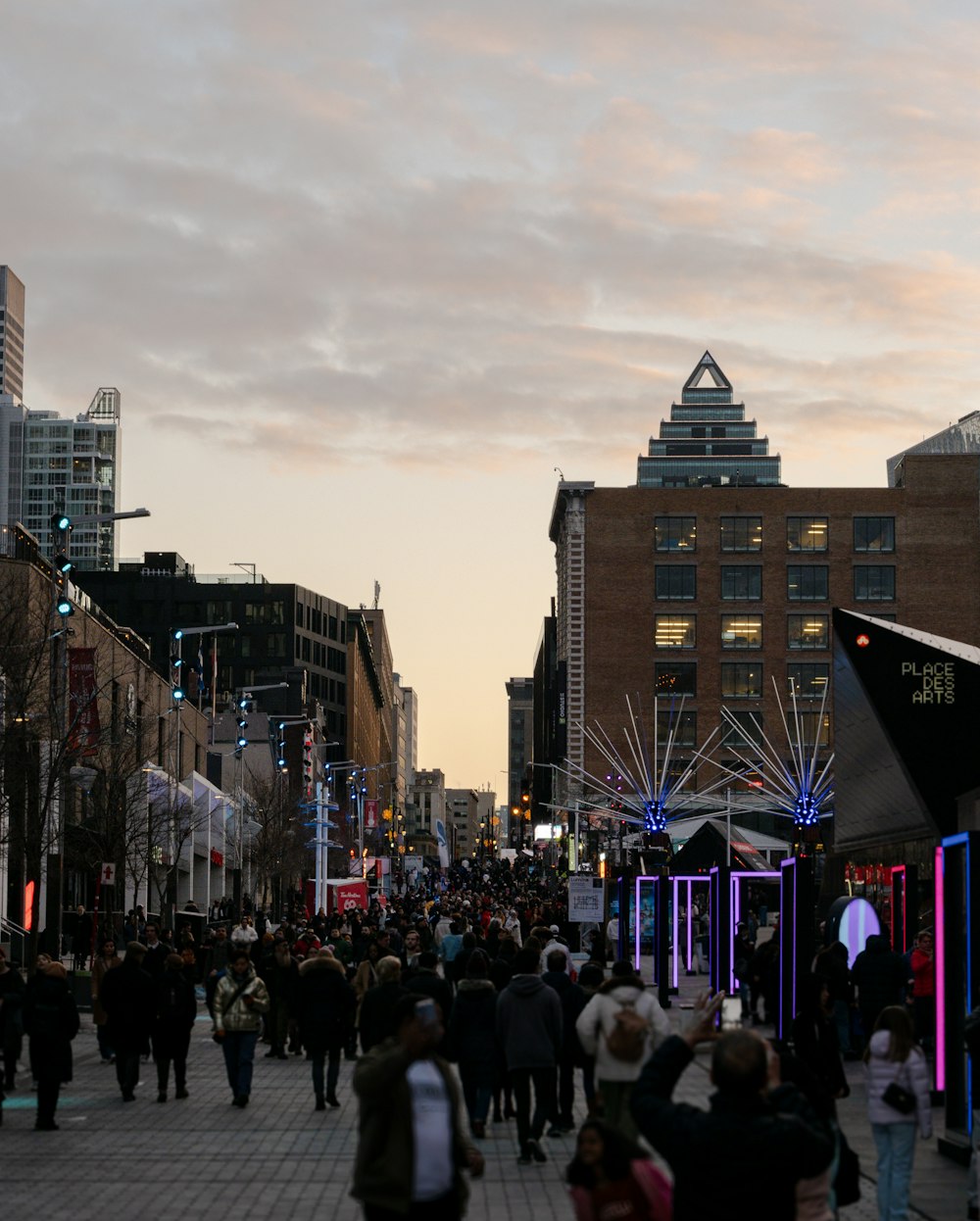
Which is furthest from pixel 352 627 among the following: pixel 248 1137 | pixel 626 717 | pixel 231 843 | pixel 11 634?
pixel 248 1137

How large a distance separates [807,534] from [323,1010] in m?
103

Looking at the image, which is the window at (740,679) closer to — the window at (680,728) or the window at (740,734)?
the window at (740,734)

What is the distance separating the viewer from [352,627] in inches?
7288

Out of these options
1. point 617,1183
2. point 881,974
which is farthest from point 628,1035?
point 881,974

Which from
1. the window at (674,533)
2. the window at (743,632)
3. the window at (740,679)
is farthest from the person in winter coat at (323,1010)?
the window at (674,533)

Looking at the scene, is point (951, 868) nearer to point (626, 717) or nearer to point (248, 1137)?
point (248, 1137)

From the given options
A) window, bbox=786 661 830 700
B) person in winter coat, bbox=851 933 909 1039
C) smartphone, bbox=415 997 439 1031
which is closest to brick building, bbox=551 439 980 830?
window, bbox=786 661 830 700

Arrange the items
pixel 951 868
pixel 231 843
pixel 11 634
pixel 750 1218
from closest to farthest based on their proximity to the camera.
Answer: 1. pixel 750 1218
2. pixel 951 868
3. pixel 11 634
4. pixel 231 843

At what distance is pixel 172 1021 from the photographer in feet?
70.9

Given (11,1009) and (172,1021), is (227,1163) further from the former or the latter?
(172,1021)

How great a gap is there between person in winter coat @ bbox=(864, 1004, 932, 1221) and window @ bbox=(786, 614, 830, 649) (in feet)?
354

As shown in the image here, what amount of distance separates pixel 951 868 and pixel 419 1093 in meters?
9.05

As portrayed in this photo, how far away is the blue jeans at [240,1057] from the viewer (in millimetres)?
20562

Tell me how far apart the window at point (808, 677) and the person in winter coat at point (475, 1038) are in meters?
102
